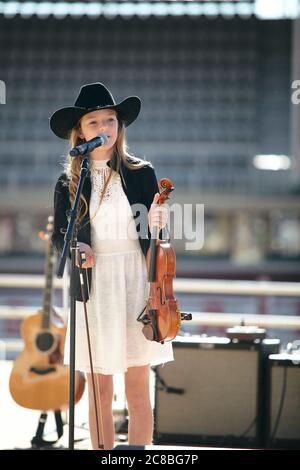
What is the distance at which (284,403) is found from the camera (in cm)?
322

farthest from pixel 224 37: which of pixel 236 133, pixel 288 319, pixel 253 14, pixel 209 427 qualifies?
pixel 209 427


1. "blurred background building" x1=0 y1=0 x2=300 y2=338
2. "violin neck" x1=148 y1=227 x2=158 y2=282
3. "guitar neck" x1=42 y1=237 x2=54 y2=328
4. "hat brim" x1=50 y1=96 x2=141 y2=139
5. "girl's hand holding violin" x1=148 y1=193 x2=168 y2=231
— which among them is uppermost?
"blurred background building" x1=0 y1=0 x2=300 y2=338

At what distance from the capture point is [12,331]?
13281 mm

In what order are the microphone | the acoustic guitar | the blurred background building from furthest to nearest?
the blurred background building, the acoustic guitar, the microphone

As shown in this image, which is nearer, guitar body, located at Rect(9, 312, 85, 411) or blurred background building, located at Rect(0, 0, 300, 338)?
guitar body, located at Rect(9, 312, 85, 411)

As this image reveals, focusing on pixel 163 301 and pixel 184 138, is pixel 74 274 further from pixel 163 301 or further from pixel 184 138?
pixel 184 138

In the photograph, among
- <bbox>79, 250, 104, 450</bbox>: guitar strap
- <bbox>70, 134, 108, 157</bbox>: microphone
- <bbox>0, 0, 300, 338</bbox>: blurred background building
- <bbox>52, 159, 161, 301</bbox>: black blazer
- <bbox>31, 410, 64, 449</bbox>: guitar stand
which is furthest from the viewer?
<bbox>0, 0, 300, 338</bbox>: blurred background building

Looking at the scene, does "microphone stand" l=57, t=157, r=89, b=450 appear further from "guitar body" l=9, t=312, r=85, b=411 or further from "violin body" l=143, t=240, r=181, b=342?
"guitar body" l=9, t=312, r=85, b=411

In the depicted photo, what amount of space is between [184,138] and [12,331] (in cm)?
1961

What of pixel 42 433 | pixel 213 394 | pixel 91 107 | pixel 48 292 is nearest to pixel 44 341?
pixel 48 292

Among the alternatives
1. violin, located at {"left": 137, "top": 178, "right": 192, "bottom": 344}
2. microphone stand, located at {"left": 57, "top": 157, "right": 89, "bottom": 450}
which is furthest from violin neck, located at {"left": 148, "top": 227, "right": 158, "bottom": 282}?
microphone stand, located at {"left": 57, "top": 157, "right": 89, "bottom": 450}

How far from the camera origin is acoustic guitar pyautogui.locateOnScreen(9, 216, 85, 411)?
11.7 feet

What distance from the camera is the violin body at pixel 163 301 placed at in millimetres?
2252

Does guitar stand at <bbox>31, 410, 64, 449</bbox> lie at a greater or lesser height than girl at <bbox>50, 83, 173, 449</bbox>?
lesser
